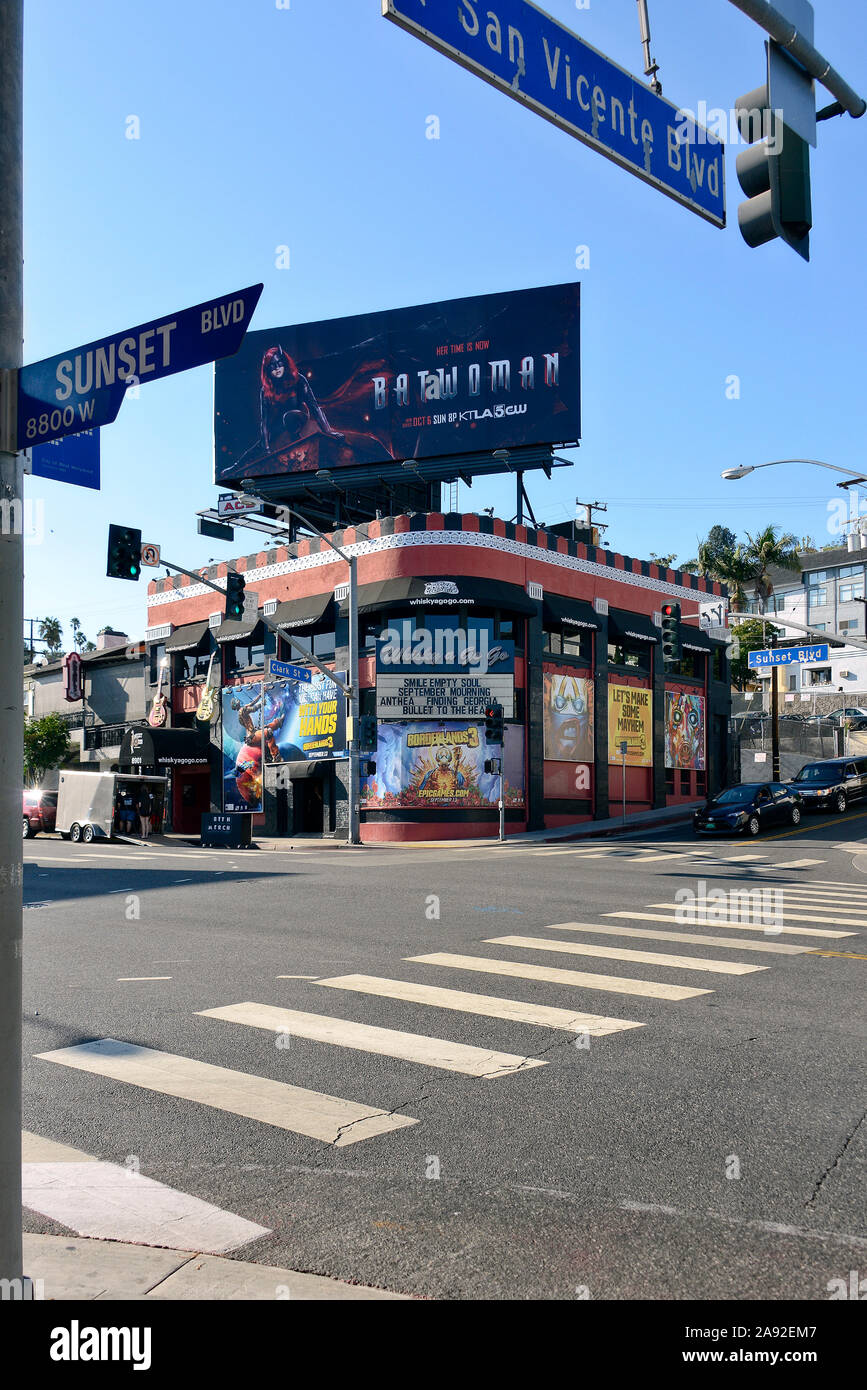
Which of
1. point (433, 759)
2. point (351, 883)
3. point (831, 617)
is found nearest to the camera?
point (351, 883)

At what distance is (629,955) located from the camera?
11.4 metres

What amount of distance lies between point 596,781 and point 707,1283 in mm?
37443

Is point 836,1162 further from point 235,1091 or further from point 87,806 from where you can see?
point 87,806

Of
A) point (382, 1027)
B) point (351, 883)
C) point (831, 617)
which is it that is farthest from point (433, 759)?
point (831, 617)

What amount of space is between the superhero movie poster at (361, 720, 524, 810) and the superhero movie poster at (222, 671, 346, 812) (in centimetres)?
243

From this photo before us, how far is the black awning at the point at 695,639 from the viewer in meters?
46.7

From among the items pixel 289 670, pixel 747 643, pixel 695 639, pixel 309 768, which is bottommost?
pixel 309 768

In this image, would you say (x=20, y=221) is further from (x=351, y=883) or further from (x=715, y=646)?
(x=715, y=646)

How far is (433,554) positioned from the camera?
36.8m

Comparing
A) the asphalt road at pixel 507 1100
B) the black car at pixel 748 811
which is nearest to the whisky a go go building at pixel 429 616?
the black car at pixel 748 811

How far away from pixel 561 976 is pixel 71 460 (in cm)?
758

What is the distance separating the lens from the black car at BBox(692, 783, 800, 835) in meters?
31.0

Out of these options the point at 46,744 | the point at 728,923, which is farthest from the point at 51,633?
the point at 728,923

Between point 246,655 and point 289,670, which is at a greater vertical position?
point 246,655
